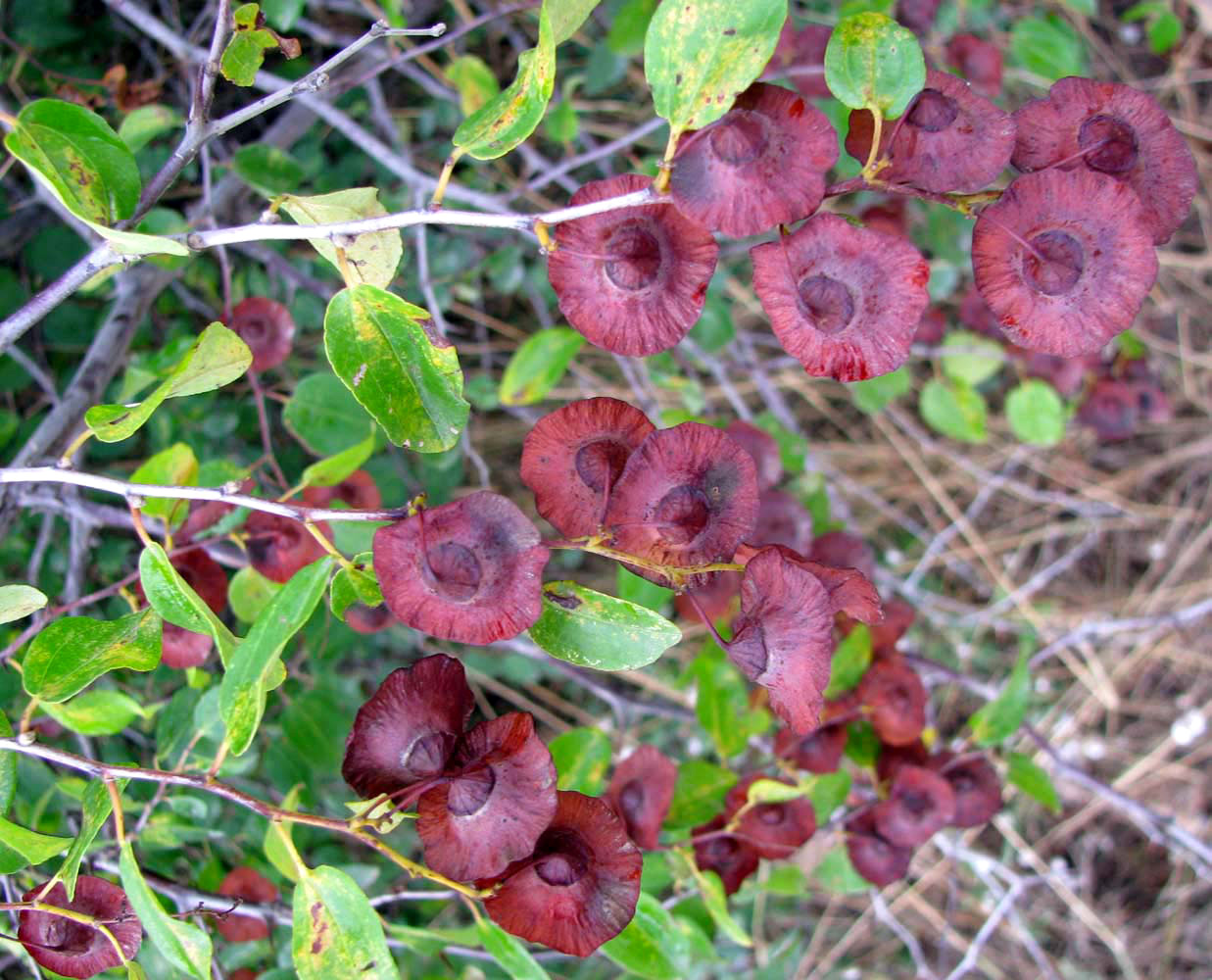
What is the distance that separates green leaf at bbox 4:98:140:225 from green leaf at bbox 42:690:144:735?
0.60m

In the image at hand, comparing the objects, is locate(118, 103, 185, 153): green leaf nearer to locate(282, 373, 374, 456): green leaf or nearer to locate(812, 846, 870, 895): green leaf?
locate(282, 373, 374, 456): green leaf

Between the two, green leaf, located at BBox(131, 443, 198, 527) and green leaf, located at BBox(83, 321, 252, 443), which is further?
green leaf, located at BBox(131, 443, 198, 527)

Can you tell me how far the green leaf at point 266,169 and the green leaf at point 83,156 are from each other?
45cm

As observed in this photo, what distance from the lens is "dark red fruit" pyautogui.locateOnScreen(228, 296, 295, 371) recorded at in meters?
1.51

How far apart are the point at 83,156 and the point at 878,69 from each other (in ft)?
2.54

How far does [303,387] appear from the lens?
4.95 feet

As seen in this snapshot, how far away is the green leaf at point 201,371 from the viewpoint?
0.95m

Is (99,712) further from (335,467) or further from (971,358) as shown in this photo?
(971,358)

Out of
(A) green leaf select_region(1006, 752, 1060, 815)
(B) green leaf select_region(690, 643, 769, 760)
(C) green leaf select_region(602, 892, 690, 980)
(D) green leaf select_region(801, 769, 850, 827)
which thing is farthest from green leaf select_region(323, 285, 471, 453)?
(A) green leaf select_region(1006, 752, 1060, 815)

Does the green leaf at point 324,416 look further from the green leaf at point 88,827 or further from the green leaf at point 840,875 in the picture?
the green leaf at point 840,875

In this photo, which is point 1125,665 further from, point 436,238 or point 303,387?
point 303,387

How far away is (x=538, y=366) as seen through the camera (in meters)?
1.72

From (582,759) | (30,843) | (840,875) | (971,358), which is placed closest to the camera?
(30,843)

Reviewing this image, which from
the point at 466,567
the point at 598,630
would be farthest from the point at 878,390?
the point at 466,567
